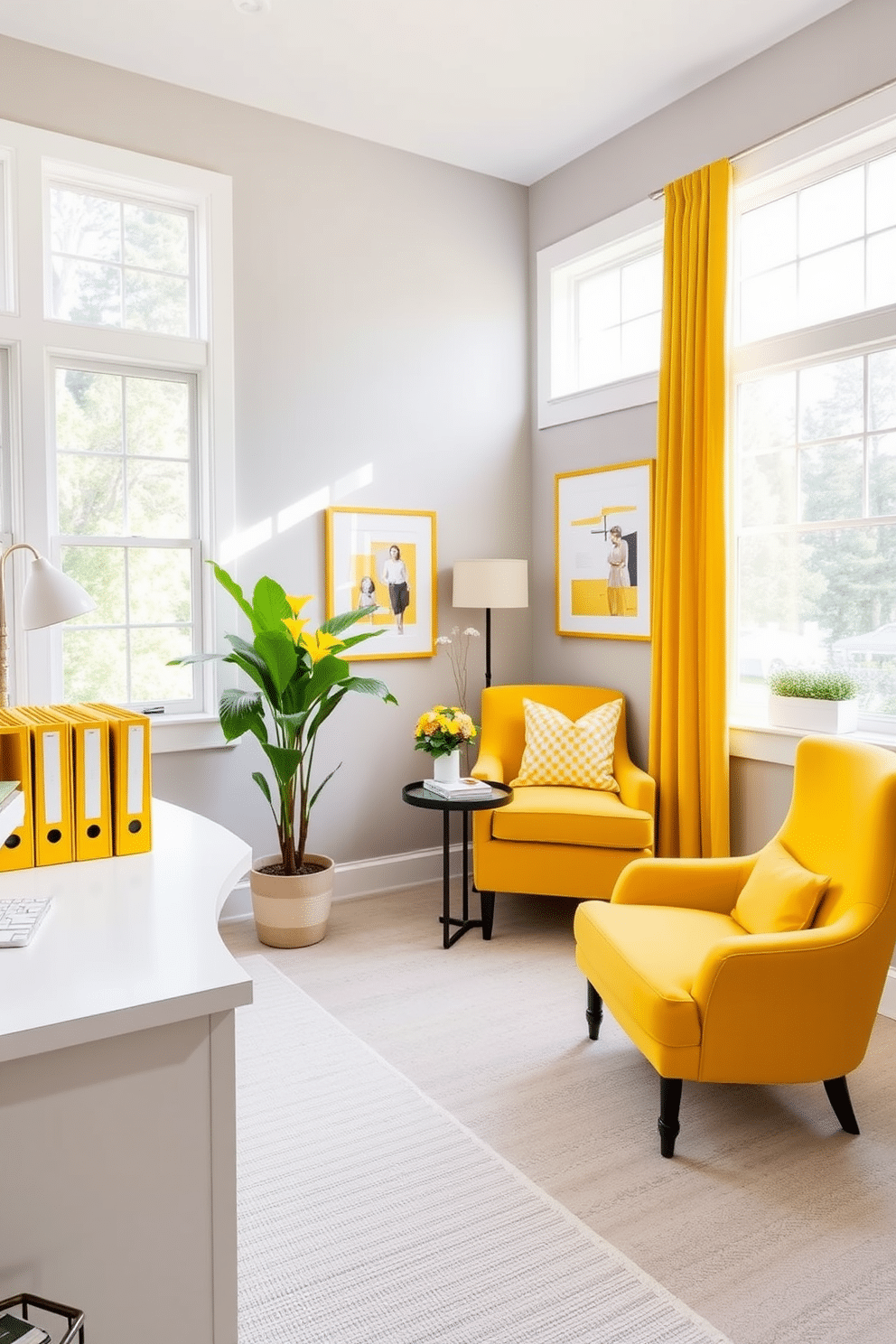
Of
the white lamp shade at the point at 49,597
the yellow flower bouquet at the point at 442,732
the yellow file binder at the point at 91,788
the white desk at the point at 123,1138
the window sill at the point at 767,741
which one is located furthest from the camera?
the yellow flower bouquet at the point at 442,732

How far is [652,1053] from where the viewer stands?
2328 millimetres

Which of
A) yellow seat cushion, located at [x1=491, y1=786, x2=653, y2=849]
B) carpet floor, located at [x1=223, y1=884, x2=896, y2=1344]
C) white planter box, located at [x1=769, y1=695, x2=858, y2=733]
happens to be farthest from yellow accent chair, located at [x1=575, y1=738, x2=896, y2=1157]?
yellow seat cushion, located at [x1=491, y1=786, x2=653, y2=849]

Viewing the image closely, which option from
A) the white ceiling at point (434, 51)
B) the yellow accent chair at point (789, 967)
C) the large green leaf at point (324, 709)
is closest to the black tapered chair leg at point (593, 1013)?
the yellow accent chair at point (789, 967)

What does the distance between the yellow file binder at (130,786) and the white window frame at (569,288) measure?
9.51ft

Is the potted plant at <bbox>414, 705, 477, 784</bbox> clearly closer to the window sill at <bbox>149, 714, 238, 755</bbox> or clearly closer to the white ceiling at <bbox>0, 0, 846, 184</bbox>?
the window sill at <bbox>149, 714, 238, 755</bbox>

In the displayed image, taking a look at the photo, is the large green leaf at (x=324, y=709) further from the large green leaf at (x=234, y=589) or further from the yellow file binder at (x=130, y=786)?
the yellow file binder at (x=130, y=786)

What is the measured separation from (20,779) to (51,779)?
0.18ft

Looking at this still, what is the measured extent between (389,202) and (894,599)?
278cm

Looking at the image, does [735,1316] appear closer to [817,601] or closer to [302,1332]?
[302,1332]

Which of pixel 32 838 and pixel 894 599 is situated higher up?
pixel 894 599

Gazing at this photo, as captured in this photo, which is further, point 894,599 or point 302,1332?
point 894,599

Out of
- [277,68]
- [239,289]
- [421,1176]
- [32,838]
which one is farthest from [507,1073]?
[277,68]

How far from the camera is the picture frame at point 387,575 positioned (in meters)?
4.28

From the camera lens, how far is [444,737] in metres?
3.81
